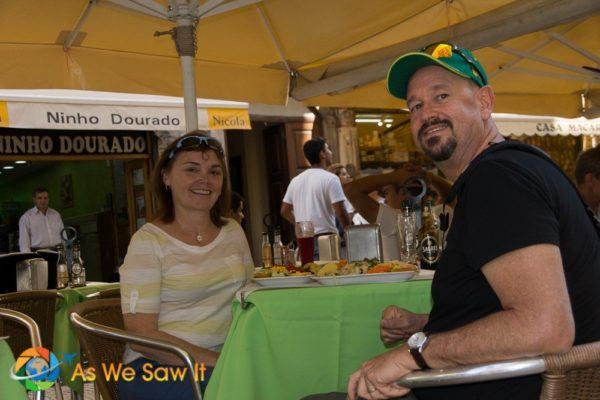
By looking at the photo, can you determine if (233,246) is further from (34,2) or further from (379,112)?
(379,112)

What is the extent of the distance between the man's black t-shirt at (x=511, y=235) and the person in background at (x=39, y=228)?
10.2 meters

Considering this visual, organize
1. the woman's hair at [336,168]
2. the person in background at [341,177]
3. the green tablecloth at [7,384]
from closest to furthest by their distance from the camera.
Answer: the green tablecloth at [7,384] → the person in background at [341,177] → the woman's hair at [336,168]

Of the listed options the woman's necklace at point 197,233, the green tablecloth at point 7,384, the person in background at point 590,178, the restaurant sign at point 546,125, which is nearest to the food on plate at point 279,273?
the woman's necklace at point 197,233

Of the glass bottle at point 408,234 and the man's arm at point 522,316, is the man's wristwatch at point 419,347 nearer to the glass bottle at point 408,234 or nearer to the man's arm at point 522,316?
the man's arm at point 522,316

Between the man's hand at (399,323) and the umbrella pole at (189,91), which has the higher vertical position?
the umbrella pole at (189,91)

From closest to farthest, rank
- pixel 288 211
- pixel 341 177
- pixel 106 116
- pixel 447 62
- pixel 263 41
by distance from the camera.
Answer: pixel 447 62 < pixel 263 41 < pixel 106 116 < pixel 288 211 < pixel 341 177

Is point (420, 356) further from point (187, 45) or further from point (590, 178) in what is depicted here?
point (590, 178)

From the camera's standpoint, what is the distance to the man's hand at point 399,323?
2.10 metres

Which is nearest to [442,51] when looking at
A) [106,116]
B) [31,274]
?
[31,274]

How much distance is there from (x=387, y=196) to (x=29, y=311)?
2.43 metres

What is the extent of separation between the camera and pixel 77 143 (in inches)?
437

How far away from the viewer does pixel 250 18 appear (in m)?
5.14

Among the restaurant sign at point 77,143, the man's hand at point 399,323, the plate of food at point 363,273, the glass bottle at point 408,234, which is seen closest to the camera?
the man's hand at point 399,323

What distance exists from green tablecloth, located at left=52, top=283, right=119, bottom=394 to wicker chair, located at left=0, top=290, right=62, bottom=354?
5 cm
